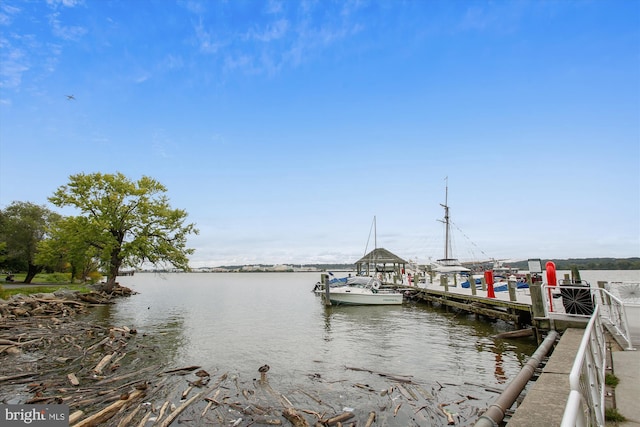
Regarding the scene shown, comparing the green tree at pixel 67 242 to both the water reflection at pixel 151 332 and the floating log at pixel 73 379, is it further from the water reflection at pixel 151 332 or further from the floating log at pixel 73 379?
the floating log at pixel 73 379

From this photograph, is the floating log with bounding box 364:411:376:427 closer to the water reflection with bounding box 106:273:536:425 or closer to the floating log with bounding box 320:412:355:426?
the floating log with bounding box 320:412:355:426

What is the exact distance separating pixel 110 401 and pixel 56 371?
152 inches

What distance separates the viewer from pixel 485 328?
19312 mm

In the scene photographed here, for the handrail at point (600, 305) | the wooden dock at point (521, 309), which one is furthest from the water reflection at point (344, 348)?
the handrail at point (600, 305)

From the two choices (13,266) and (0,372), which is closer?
(0,372)

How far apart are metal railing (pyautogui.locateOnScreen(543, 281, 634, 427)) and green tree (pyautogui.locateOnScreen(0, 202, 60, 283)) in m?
48.0

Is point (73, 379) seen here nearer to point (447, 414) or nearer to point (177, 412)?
point (177, 412)

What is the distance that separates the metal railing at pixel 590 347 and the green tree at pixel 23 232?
48035mm

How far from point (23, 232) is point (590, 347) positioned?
52.8 metres

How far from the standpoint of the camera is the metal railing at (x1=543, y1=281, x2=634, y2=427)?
2568 mm

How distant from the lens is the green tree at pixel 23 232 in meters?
41.3

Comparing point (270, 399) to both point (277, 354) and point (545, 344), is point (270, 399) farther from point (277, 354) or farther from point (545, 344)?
point (545, 344)

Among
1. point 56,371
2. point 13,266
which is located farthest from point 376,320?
point 13,266

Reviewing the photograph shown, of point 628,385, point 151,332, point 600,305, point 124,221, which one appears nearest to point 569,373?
point 628,385
